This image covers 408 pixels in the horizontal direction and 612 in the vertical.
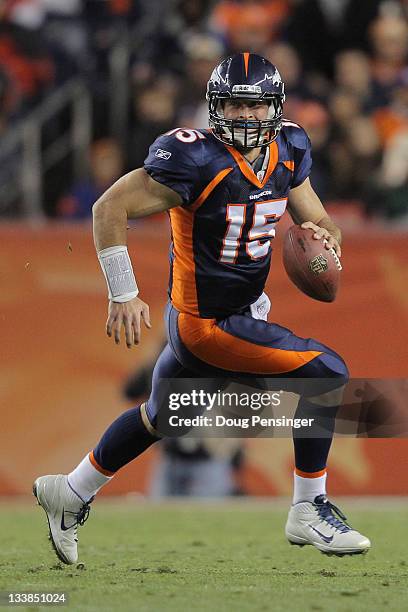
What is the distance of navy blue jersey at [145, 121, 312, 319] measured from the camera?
190 inches

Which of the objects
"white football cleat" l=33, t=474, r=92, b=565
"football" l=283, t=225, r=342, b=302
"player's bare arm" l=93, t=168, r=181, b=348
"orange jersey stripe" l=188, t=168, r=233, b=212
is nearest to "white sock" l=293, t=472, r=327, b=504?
"football" l=283, t=225, r=342, b=302

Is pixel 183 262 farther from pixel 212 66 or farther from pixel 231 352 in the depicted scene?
pixel 212 66

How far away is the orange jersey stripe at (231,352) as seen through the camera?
4.95m

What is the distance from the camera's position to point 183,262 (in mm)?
5121

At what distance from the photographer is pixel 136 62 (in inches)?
410

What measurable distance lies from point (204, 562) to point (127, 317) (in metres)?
1.30

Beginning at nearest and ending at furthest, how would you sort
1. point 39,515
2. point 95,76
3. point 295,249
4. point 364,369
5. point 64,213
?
point 295,249
point 39,515
point 364,369
point 64,213
point 95,76

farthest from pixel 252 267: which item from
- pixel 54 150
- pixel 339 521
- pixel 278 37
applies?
pixel 278 37

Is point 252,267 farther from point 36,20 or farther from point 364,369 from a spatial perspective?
point 36,20

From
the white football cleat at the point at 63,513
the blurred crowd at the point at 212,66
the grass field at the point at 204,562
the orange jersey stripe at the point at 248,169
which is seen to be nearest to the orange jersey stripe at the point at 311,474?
the grass field at the point at 204,562

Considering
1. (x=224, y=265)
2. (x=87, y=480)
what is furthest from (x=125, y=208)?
(x=87, y=480)

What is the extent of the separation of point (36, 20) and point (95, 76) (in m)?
0.70

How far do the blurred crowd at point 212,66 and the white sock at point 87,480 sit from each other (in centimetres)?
414

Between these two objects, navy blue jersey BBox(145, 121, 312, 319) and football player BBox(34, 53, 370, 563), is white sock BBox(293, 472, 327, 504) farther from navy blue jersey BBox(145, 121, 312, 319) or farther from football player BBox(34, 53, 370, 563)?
navy blue jersey BBox(145, 121, 312, 319)
